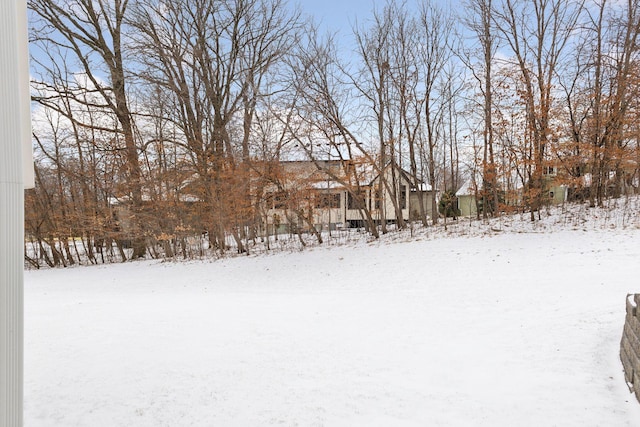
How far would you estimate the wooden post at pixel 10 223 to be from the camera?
5.44 ft

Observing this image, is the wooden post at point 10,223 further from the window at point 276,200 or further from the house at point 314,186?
the window at point 276,200

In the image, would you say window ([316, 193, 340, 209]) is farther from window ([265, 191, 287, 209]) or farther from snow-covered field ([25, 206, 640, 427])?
snow-covered field ([25, 206, 640, 427])

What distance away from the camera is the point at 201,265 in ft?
48.2

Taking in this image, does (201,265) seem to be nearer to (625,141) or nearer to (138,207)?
(138,207)

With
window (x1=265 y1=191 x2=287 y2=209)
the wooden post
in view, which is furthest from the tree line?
the wooden post

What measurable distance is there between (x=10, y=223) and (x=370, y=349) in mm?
4289

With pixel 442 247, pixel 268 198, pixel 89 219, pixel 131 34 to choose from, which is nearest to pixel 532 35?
pixel 442 247

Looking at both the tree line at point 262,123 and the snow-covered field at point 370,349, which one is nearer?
the snow-covered field at point 370,349

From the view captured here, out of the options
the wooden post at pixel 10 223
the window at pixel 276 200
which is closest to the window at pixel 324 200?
the window at pixel 276 200

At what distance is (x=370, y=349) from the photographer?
5246mm

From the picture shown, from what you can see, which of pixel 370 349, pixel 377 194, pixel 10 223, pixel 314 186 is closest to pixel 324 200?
pixel 314 186

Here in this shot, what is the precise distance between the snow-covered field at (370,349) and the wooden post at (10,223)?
203 cm

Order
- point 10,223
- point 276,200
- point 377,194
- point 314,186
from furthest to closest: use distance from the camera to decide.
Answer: point 377,194 < point 276,200 < point 314,186 < point 10,223

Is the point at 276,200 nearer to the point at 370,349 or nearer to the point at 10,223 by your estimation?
the point at 370,349
